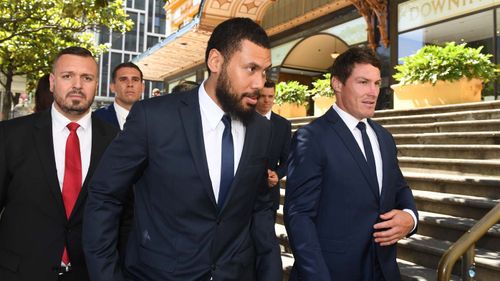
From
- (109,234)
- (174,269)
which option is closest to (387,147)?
(174,269)

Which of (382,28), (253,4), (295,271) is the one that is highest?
(253,4)

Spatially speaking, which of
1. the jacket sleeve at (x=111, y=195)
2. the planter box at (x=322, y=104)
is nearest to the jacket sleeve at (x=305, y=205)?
the jacket sleeve at (x=111, y=195)

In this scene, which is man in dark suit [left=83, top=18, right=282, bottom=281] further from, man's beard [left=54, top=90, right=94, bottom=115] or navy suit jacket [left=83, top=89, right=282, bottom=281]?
man's beard [left=54, top=90, right=94, bottom=115]

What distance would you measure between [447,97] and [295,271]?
26.8 feet

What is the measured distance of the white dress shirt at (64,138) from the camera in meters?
2.65

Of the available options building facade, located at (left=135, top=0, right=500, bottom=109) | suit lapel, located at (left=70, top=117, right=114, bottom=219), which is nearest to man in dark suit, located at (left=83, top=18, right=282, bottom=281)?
suit lapel, located at (left=70, top=117, right=114, bottom=219)

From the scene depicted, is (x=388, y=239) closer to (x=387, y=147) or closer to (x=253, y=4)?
(x=387, y=147)

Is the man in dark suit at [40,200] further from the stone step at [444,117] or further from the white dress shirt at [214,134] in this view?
the stone step at [444,117]

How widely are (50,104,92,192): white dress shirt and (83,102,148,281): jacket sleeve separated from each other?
71 cm

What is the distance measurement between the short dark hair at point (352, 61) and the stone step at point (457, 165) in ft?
12.0

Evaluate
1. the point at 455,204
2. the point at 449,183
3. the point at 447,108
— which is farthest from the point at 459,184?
the point at 447,108

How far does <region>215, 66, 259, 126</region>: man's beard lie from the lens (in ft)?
6.91

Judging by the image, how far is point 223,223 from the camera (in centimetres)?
204

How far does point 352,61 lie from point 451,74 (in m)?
7.57
